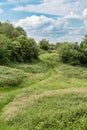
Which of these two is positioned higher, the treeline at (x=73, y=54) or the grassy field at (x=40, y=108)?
the treeline at (x=73, y=54)

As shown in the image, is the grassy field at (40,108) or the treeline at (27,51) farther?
the treeline at (27,51)

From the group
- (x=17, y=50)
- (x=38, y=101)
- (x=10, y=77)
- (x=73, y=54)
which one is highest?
(x=17, y=50)

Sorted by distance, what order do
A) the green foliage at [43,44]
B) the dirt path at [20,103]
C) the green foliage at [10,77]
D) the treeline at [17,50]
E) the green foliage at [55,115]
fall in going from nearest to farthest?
the green foliage at [55,115], the dirt path at [20,103], the green foliage at [10,77], the treeline at [17,50], the green foliage at [43,44]

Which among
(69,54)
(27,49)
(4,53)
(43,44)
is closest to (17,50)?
(27,49)

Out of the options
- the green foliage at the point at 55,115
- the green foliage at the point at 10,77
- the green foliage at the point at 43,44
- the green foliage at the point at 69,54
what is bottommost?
the green foliage at the point at 55,115

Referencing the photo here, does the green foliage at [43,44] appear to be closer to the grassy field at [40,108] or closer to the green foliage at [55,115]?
the grassy field at [40,108]

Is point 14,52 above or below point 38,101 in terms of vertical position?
above

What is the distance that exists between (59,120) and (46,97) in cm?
953

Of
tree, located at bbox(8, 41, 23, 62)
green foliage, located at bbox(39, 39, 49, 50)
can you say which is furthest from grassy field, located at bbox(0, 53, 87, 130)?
green foliage, located at bbox(39, 39, 49, 50)

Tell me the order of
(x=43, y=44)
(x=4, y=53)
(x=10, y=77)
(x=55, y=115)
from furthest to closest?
(x=43, y=44) → (x=4, y=53) → (x=10, y=77) → (x=55, y=115)

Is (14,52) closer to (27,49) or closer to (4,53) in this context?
(4,53)

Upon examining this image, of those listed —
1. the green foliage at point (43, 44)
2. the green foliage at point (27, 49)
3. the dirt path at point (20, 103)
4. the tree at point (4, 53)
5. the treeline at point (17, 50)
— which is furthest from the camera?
the green foliage at point (43, 44)

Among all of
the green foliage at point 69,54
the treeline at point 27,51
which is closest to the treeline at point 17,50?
the treeline at point 27,51

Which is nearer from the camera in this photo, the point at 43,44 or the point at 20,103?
the point at 20,103
